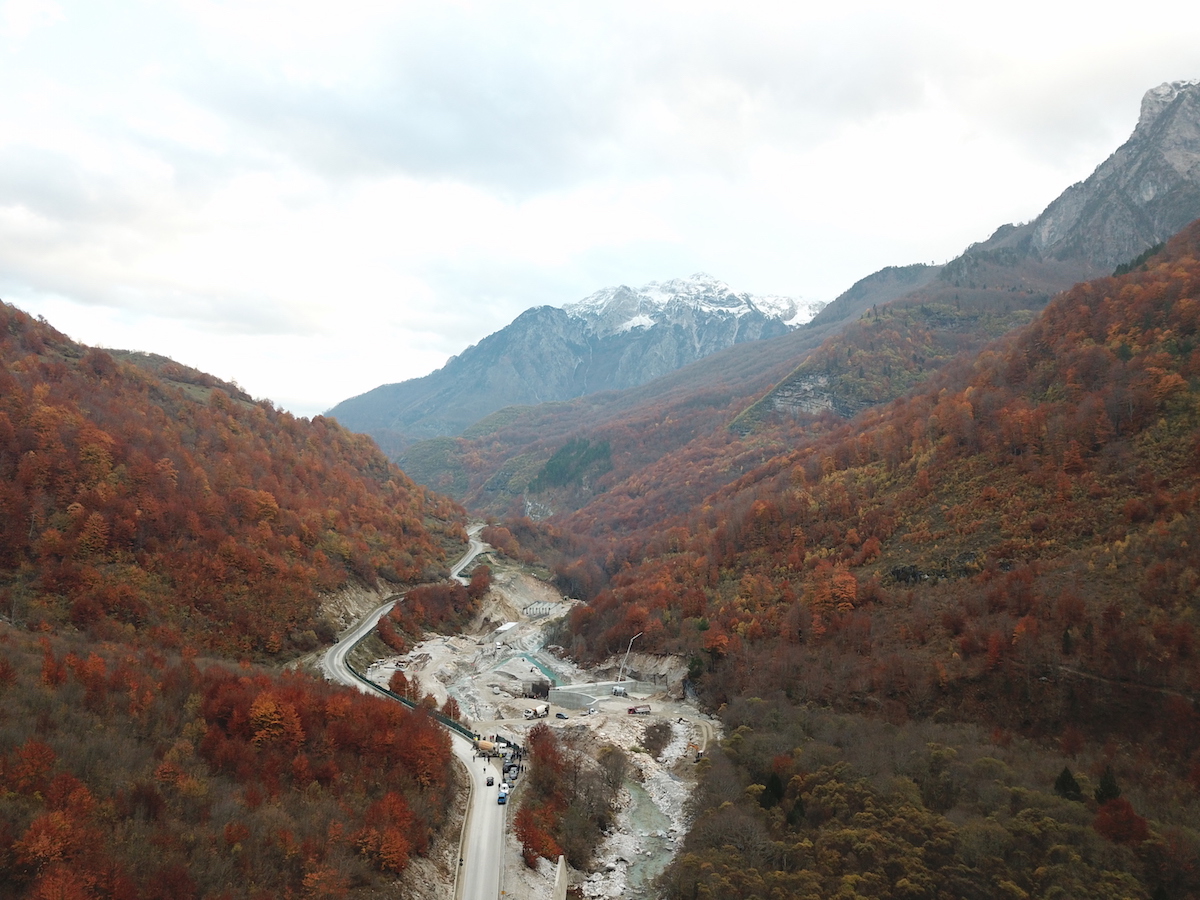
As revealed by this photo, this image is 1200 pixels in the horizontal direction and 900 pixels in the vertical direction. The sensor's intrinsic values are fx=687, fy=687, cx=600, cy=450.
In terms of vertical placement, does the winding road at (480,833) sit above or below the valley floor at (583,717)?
above

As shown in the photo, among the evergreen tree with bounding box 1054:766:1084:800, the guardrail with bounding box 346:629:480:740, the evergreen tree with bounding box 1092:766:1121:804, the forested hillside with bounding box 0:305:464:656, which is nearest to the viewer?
the evergreen tree with bounding box 1092:766:1121:804

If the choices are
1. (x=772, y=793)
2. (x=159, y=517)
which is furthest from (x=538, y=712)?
(x=159, y=517)

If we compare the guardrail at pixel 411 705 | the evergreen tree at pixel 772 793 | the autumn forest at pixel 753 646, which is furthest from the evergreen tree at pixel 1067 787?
the guardrail at pixel 411 705

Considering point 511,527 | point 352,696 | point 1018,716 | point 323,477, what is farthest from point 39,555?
point 511,527

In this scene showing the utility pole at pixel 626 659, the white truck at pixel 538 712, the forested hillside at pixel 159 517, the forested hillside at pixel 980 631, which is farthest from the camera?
the utility pole at pixel 626 659

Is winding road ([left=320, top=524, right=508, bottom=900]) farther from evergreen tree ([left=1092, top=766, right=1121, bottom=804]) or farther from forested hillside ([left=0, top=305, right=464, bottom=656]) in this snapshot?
evergreen tree ([left=1092, top=766, right=1121, bottom=804])

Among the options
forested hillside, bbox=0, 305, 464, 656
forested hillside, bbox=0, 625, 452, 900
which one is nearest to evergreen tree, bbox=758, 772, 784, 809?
forested hillside, bbox=0, 625, 452, 900

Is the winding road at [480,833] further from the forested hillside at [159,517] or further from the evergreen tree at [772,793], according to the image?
the forested hillside at [159,517]
